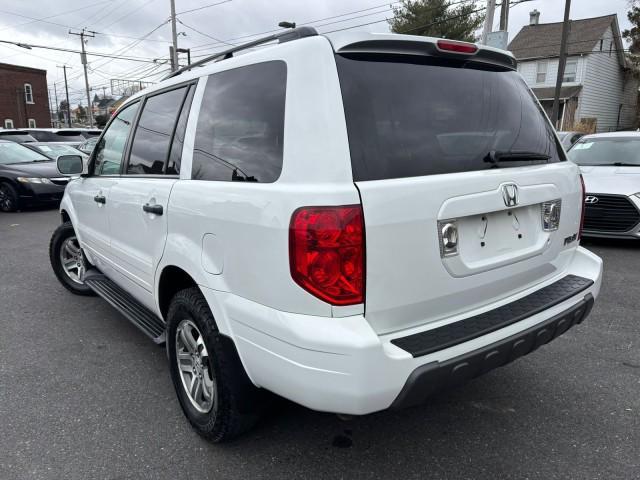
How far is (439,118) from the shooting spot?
2111 millimetres

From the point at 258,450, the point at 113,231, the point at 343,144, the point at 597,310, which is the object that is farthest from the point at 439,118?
the point at 597,310

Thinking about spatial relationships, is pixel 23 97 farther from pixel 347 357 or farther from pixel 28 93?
pixel 347 357

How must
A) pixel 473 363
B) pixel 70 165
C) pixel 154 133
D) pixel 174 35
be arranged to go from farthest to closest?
pixel 174 35 → pixel 70 165 → pixel 154 133 → pixel 473 363

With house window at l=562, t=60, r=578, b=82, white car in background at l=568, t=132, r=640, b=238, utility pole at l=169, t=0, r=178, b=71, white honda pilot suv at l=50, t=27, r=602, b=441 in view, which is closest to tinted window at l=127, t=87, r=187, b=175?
white honda pilot suv at l=50, t=27, r=602, b=441

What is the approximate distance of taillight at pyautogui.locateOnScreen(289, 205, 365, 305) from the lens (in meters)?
1.75

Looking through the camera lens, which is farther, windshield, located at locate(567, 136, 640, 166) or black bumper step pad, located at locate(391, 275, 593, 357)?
windshield, located at locate(567, 136, 640, 166)

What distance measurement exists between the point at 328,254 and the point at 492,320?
865mm

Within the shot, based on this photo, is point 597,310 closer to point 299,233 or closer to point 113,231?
point 299,233

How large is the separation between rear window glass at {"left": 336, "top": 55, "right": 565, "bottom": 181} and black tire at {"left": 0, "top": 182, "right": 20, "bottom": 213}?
36.5ft

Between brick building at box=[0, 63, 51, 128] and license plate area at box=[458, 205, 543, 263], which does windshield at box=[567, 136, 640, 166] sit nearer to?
license plate area at box=[458, 205, 543, 263]

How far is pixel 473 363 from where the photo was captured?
76.2 inches

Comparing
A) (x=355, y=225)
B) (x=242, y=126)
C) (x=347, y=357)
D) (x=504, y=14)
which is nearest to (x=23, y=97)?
(x=504, y=14)

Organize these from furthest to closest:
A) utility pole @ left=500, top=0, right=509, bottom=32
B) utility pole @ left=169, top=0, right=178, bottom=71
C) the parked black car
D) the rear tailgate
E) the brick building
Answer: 1. the brick building
2. utility pole @ left=169, top=0, right=178, bottom=71
3. utility pole @ left=500, top=0, right=509, bottom=32
4. the parked black car
5. the rear tailgate

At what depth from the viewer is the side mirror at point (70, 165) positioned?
429cm
